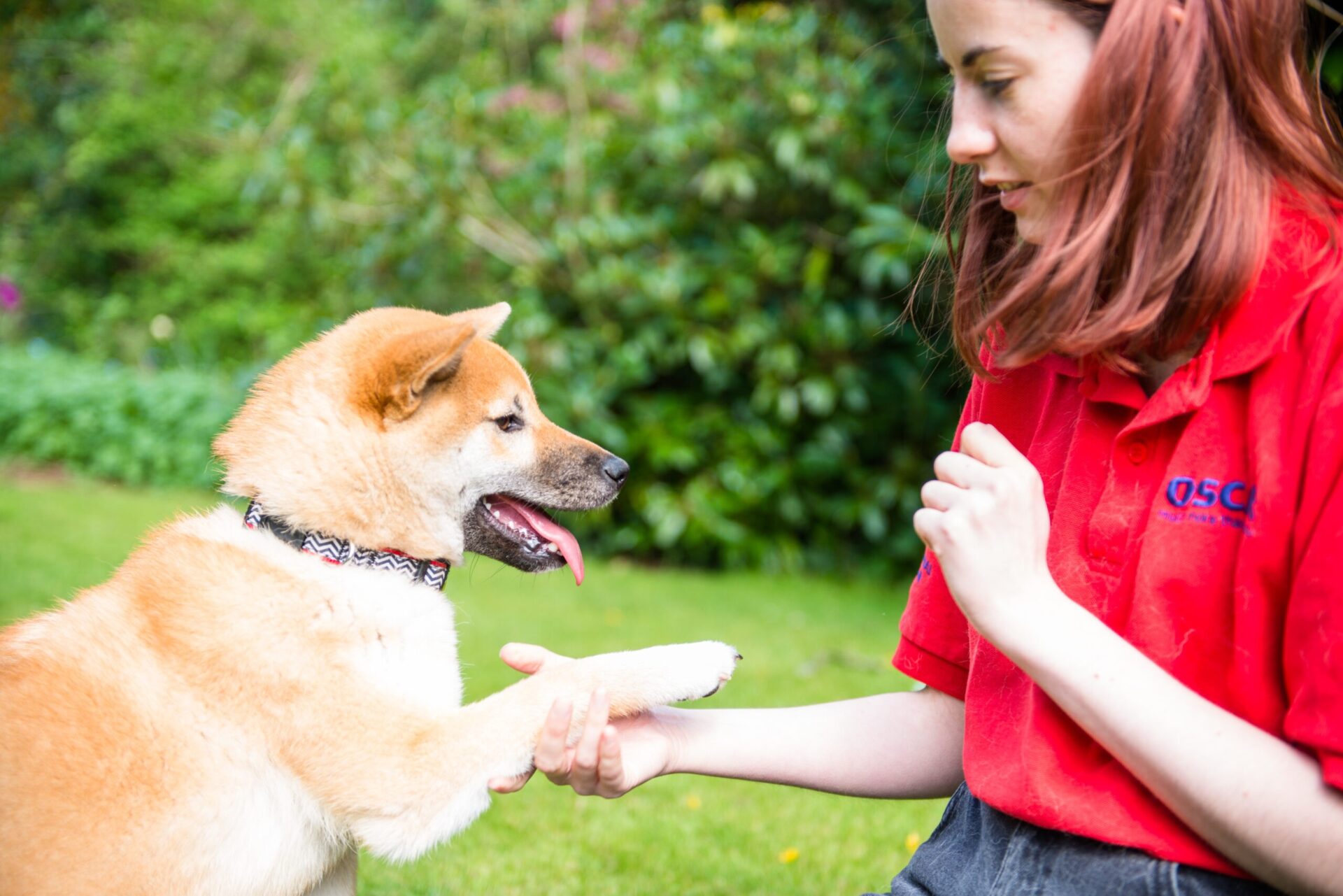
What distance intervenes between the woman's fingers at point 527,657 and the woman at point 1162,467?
2.64 ft

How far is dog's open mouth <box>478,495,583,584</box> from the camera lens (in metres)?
2.52

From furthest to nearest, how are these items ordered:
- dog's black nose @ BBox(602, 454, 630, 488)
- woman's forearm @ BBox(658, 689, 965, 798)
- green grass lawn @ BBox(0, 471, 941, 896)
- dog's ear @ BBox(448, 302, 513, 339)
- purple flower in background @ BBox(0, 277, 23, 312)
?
purple flower in background @ BBox(0, 277, 23, 312), green grass lawn @ BBox(0, 471, 941, 896), dog's black nose @ BBox(602, 454, 630, 488), dog's ear @ BBox(448, 302, 513, 339), woman's forearm @ BBox(658, 689, 965, 798)

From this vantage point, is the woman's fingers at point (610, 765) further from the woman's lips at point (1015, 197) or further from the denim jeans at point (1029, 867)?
the woman's lips at point (1015, 197)

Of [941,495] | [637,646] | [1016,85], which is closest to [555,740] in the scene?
[941,495]

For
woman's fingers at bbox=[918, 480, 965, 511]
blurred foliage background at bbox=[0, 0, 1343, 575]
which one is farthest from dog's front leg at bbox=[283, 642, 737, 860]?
blurred foliage background at bbox=[0, 0, 1343, 575]

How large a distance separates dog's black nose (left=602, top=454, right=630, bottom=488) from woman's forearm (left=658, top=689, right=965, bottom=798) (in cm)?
114

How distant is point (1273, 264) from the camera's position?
4.19 ft

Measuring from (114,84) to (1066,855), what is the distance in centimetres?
1536

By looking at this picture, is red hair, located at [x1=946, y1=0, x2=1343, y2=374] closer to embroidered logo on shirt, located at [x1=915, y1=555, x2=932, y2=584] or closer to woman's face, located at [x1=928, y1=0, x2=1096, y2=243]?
woman's face, located at [x1=928, y1=0, x2=1096, y2=243]

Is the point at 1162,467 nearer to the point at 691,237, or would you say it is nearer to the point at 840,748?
the point at 840,748

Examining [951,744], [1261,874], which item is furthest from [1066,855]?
[951,744]

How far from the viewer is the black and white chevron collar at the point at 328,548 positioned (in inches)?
83.0

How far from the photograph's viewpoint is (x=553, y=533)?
2604mm

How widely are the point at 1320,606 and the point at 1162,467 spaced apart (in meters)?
0.26
